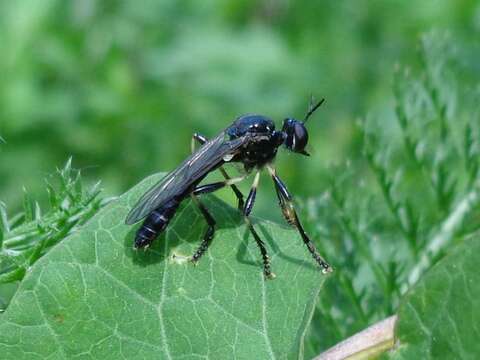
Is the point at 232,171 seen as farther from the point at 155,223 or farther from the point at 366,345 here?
the point at 366,345

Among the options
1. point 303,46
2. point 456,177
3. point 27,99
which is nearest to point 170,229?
point 456,177

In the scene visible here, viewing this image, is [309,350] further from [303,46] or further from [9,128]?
[303,46]

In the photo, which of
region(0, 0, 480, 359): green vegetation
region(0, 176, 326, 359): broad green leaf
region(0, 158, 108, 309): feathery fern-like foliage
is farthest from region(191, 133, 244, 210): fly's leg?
region(0, 158, 108, 309): feathery fern-like foliage

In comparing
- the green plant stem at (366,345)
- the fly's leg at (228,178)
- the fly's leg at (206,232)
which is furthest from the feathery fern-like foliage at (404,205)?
the green plant stem at (366,345)

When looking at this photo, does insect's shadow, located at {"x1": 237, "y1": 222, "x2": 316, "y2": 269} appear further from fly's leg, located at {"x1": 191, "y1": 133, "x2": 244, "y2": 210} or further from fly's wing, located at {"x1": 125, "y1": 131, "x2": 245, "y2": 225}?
fly's leg, located at {"x1": 191, "y1": 133, "x2": 244, "y2": 210}

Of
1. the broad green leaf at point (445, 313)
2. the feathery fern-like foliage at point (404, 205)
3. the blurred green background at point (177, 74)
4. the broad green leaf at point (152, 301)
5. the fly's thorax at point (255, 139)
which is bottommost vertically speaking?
the broad green leaf at point (445, 313)

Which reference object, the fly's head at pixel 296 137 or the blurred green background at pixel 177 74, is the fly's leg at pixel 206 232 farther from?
the blurred green background at pixel 177 74
